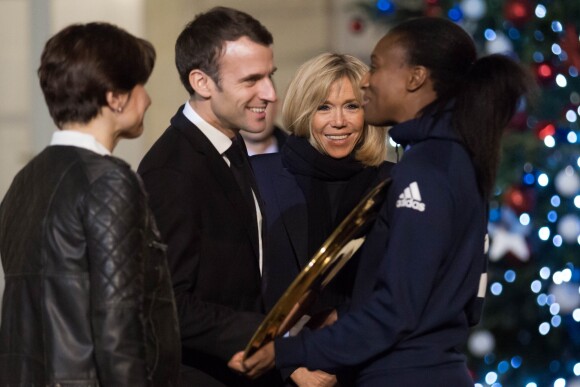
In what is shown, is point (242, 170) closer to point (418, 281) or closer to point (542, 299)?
point (418, 281)

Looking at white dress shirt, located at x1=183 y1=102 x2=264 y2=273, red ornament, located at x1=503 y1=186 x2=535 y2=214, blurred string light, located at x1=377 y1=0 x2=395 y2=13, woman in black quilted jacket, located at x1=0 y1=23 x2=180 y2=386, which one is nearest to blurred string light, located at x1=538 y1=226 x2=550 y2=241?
red ornament, located at x1=503 y1=186 x2=535 y2=214

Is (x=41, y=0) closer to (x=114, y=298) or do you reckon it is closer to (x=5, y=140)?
(x=5, y=140)

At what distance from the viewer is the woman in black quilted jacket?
3018mm

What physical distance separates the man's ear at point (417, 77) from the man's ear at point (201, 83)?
694 mm

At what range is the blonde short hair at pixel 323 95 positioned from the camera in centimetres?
452

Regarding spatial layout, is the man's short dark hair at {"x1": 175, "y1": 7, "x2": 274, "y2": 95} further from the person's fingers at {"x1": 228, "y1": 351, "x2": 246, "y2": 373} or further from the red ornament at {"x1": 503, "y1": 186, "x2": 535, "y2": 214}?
the red ornament at {"x1": 503, "y1": 186, "x2": 535, "y2": 214}

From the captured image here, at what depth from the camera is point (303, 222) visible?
440cm

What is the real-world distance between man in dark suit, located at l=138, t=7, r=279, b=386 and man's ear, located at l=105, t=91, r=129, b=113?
50cm

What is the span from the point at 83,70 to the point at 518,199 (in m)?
4.19

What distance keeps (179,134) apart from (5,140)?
4.27m

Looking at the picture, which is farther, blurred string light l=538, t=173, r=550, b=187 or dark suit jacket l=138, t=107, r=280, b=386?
blurred string light l=538, t=173, r=550, b=187

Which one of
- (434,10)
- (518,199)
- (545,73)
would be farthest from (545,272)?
(434,10)

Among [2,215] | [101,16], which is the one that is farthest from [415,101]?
[101,16]

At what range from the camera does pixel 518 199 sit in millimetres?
6883
